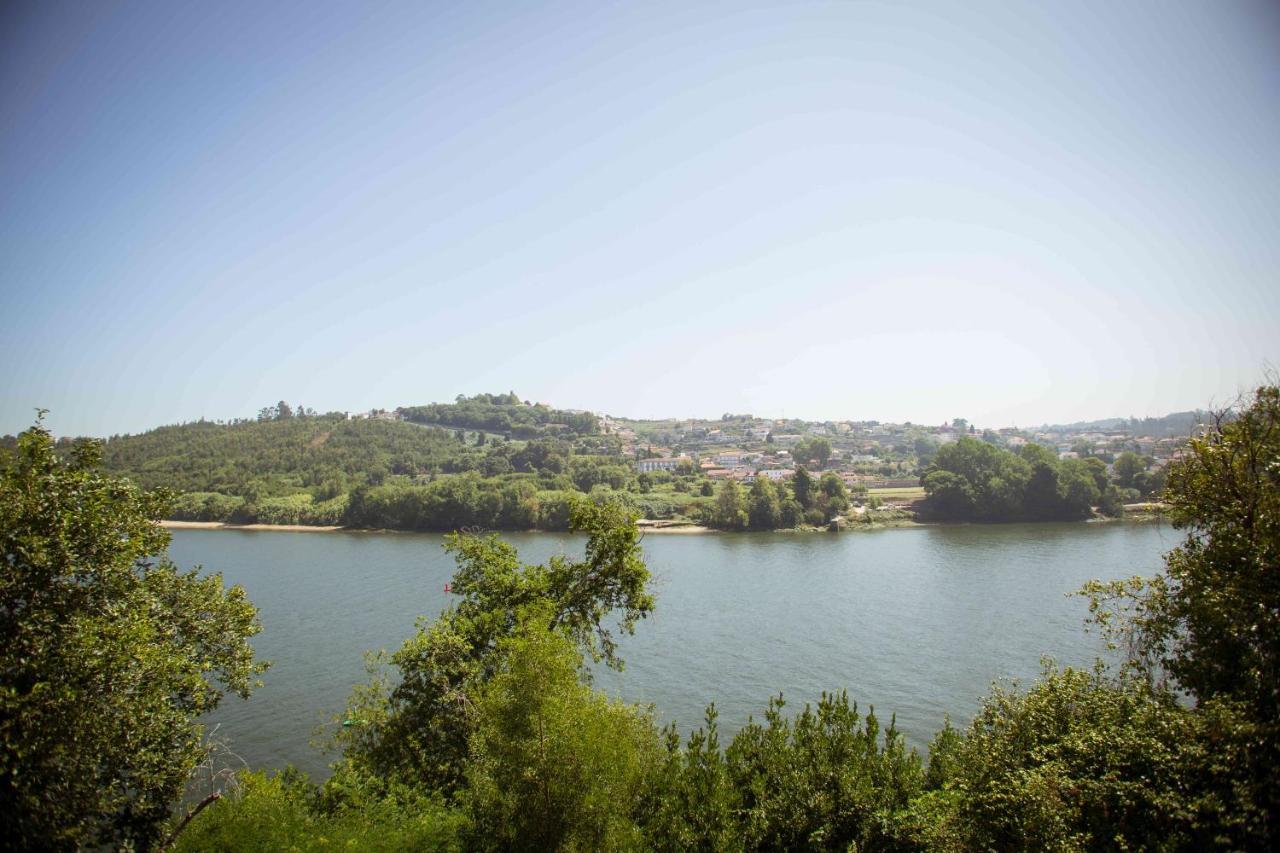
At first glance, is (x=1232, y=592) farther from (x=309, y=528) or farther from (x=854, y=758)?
(x=309, y=528)


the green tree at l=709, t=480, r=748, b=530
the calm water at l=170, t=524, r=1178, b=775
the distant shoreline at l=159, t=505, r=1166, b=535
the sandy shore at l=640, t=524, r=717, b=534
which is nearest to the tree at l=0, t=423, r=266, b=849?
the calm water at l=170, t=524, r=1178, b=775

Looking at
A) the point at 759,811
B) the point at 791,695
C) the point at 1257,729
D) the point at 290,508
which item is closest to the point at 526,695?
the point at 759,811

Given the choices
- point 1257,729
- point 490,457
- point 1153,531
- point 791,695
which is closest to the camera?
point 1257,729

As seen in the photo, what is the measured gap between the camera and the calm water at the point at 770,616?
26.5m

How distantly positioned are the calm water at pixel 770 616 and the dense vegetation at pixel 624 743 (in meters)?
7.54

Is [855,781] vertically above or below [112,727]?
below

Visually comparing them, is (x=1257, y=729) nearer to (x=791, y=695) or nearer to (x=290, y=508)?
(x=791, y=695)

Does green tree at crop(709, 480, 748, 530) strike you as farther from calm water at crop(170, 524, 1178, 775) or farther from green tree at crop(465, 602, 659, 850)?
green tree at crop(465, 602, 659, 850)

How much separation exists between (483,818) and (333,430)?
134m

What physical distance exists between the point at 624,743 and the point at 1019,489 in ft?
246

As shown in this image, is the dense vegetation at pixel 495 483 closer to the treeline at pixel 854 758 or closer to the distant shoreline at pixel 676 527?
the distant shoreline at pixel 676 527

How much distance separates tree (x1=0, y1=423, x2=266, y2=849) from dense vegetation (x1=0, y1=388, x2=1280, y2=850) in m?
0.04

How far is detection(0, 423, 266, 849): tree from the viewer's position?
29.1ft

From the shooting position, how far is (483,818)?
38.2ft
